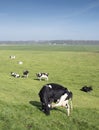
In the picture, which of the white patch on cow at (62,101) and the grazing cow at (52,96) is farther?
the white patch on cow at (62,101)

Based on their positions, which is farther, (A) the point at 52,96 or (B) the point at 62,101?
(B) the point at 62,101

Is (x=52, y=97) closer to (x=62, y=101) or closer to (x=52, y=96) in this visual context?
(x=52, y=96)

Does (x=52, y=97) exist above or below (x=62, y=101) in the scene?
above

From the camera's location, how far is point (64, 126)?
14.1m

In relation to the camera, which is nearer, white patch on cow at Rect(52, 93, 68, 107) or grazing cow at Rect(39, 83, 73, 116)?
grazing cow at Rect(39, 83, 73, 116)

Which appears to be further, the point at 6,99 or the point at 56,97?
the point at 6,99

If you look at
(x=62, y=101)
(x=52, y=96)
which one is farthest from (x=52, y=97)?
(x=62, y=101)

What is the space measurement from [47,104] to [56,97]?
2.49 ft

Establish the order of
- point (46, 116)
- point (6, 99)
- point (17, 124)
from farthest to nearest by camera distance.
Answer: point (6, 99) < point (46, 116) < point (17, 124)

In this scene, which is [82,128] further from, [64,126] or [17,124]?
[17,124]

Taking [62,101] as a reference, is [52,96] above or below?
above

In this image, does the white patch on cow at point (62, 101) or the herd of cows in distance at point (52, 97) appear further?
the white patch on cow at point (62, 101)

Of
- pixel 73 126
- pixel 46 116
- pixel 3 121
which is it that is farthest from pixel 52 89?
pixel 3 121

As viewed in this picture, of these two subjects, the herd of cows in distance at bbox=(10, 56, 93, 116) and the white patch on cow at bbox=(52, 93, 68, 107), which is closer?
the herd of cows in distance at bbox=(10, 56, 93, 116)
